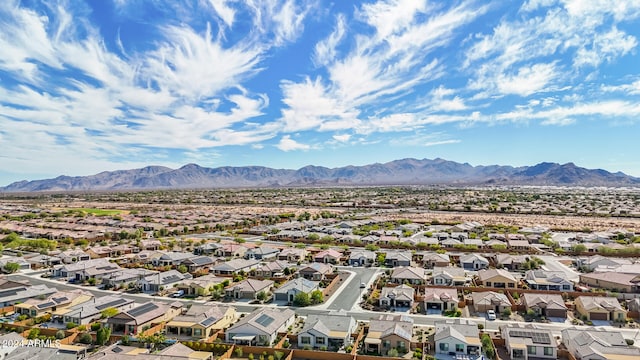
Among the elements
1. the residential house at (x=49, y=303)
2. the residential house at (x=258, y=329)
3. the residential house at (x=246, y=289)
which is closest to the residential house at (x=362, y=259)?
the residential house at (x=246, y=289)

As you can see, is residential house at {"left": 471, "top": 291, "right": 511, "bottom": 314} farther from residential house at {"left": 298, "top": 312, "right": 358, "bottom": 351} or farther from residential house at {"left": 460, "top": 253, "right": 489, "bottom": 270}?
residential house at {"left": 460, "top": 253, "right": 489, "bottom": 270}

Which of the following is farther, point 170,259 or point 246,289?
point 170,259

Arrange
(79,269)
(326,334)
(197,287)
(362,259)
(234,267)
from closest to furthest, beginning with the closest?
1. (326,334)
2. (197,287)
3. (79,269)
4. (234,267)
5. (362,259)

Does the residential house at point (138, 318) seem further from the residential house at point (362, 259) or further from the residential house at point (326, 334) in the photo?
the residential house at point (362, 259)

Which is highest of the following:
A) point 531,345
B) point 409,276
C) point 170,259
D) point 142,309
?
point 170,259

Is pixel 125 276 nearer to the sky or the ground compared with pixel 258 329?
nearer to the sky

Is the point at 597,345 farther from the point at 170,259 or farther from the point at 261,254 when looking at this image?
the point at 170,259

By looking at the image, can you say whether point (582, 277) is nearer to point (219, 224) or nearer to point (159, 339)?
point (159, 339)

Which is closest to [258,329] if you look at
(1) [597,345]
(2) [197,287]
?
(2) [197,287]
